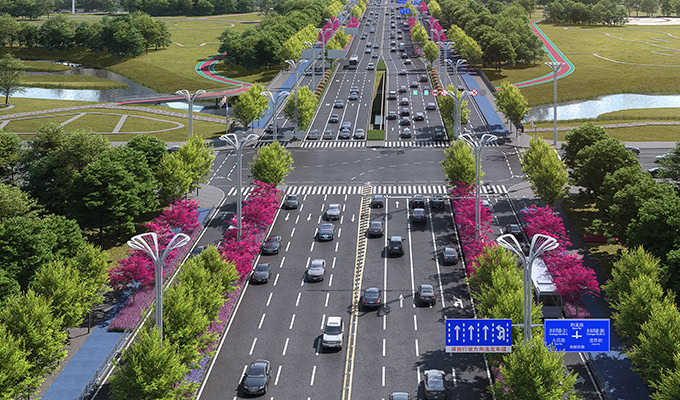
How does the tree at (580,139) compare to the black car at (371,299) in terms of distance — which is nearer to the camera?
the black car at (371,299)

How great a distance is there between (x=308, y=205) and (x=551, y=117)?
8385cm

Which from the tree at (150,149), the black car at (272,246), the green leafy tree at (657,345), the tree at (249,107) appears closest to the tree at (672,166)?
the green leafy tree at (657,345)

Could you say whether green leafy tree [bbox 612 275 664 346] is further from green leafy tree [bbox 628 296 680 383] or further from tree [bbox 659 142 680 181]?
tree [bbox 659 142 680 181]

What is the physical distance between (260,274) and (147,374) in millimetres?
28710

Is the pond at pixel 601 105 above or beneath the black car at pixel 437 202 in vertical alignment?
above

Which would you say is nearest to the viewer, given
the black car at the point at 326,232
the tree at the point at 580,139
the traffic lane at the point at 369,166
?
the black car at the point at 326,232

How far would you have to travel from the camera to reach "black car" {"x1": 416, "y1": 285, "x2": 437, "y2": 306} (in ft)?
237

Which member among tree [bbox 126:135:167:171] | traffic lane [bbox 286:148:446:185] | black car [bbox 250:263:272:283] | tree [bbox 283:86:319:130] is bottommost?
black car [bbox 250:263:272:283]

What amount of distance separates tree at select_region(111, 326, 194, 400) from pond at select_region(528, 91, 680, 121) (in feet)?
424

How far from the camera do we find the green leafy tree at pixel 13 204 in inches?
3221

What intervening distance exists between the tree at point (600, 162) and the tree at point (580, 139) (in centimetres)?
794

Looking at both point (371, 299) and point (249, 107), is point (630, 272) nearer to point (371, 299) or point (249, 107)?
point (371, 299)

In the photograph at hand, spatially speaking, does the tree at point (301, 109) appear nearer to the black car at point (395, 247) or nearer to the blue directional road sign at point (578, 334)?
the black car at point (395, 247)

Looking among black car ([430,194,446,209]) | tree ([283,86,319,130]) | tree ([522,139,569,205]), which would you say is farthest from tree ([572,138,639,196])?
tree ([283,86,319,130])
